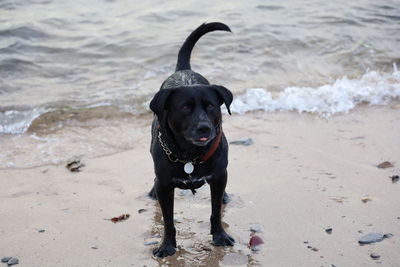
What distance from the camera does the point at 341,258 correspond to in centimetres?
359

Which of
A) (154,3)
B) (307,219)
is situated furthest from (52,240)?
(154,3)

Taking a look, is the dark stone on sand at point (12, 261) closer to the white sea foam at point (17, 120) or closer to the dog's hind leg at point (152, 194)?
the dog's hind leg at point (152, 194)

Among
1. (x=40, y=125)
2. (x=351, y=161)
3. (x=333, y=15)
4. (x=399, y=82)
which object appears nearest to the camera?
(x=351, y=161)

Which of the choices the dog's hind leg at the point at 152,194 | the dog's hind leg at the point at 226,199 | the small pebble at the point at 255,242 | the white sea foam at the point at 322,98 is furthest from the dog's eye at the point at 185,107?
the white sea foam at the point at 322,98

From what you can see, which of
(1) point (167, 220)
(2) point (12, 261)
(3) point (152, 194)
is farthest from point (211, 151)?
(2) point (12, 261)

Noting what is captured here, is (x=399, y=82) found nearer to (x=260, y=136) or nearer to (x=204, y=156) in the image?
(x=260, y=136)

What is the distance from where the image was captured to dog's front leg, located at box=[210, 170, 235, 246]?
380 centimetres

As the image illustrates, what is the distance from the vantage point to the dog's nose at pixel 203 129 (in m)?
3.32

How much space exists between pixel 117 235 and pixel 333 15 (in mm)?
9222

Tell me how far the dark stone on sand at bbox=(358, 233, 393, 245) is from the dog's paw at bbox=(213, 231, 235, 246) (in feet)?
3.00

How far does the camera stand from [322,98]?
763cm

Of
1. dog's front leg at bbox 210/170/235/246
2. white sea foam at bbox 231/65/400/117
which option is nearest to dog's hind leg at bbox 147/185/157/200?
dog's front leg at bbox 210/170/235/246

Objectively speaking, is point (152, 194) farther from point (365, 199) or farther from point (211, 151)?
point (365, 199)

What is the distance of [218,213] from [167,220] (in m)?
0.39
